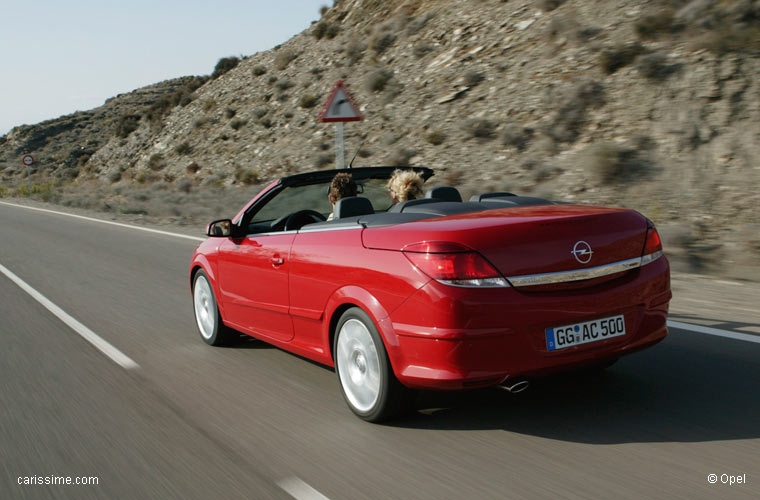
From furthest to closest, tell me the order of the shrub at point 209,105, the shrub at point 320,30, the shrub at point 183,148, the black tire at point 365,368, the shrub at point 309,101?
1. the shrub at point 209,105
2. the shrub at point 183,148
3. the shrub at point 320,30
4. the shrub at point 309,101
5. the black tire at point 365,368

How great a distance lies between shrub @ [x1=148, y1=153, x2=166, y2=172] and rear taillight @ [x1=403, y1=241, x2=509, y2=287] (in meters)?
37.7

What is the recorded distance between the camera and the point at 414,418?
14.3 ft

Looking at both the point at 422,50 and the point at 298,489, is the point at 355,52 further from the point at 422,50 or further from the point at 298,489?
the point at 298,489

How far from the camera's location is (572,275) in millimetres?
3914

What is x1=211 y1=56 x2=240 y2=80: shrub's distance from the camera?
46.1 metres

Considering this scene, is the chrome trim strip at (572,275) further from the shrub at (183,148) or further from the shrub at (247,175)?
the shrub at (183,148)

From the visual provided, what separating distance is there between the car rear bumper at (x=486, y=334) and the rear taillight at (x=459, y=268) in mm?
41

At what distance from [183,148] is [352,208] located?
35517mm

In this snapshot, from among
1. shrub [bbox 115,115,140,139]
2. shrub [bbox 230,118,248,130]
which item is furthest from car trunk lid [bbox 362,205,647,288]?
shrub [bbox 115,115,140,139]

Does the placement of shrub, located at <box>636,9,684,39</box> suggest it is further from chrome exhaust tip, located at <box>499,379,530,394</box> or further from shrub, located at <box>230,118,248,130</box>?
shrub, located at <box>230,118,248,130</box>

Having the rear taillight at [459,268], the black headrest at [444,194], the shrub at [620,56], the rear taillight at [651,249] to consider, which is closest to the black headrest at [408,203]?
the black headrest at [444,194]

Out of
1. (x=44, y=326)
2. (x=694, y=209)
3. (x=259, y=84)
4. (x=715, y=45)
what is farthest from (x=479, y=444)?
(x=259, y=84)

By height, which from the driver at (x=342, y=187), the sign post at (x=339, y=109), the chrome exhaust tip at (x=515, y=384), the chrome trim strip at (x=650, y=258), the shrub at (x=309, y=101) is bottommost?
the chrome exhaust tip at (x=515, y=384)

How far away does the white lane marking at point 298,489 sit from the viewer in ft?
11.2
